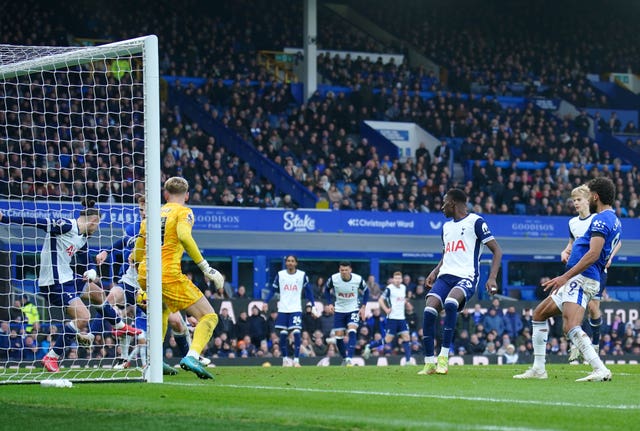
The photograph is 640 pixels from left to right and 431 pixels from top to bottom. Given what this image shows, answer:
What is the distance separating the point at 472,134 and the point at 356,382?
2913 cm

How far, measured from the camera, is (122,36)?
4094 centimetres

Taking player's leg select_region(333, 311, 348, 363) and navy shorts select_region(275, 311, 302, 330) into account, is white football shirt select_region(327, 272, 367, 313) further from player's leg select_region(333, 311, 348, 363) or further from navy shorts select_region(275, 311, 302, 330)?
navy shorts select_region(275, 311, 302, 330)

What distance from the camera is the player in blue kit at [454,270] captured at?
1411 centimetres

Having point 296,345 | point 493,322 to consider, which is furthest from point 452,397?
point 493,322

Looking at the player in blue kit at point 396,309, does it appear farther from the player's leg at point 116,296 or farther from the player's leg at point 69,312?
the player's leg at point 69,312

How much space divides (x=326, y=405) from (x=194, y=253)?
9.64ft

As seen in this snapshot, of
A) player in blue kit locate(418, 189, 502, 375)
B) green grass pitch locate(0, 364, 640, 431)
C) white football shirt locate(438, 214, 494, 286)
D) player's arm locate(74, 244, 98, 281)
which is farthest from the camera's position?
player's arm locate(74, 244, 98, 281)

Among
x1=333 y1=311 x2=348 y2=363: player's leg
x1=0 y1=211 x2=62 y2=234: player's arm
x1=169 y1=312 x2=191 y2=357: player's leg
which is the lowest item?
x1=333 y1=311 x2=348 y2=363: player's leg

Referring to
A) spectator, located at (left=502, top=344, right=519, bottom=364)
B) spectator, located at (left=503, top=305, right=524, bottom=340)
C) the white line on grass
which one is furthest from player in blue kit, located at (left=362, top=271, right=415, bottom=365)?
the white line on grass

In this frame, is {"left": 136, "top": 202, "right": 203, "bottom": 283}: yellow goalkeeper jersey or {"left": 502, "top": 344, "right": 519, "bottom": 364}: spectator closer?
{"left": 136, "top": 202, "right": 203, "bottom": 283}: yellow goalkeeper jersey

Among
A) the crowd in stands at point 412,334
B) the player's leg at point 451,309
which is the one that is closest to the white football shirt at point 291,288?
the crowd in stands at point 412,334

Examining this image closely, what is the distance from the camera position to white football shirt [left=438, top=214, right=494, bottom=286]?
14.2 m

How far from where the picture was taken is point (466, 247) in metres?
14.3

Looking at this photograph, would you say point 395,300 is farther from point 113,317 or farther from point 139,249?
point 139,249
